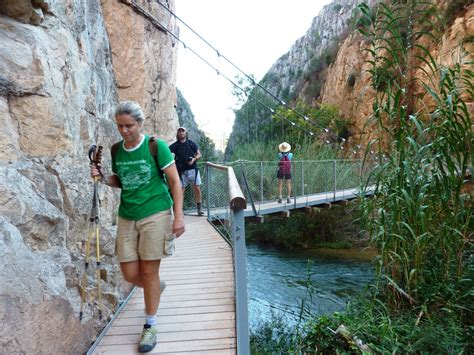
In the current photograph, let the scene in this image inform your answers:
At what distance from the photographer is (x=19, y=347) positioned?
59.4 inches

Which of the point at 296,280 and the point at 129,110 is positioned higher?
the point at 129,110

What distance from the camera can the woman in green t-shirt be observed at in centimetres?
199

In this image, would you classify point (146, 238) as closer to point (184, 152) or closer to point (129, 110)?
point (129, 110)

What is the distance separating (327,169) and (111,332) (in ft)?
24.9

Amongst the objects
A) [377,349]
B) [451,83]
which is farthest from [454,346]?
[451,83]

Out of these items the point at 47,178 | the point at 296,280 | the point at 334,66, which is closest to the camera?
the point at 47,178

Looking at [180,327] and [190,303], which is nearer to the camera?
[180,327]

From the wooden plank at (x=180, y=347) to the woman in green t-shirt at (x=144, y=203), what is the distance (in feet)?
0.21

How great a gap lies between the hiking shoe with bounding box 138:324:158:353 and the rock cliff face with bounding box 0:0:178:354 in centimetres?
28

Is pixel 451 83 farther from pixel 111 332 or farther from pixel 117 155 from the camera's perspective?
pixel 111 332

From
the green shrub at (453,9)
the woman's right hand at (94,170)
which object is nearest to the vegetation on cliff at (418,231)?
the woman's right hand at (94,170)

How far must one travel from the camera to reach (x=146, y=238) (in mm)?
2010

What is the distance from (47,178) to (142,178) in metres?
0.48

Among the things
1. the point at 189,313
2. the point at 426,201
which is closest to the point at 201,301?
the point at 189,313
